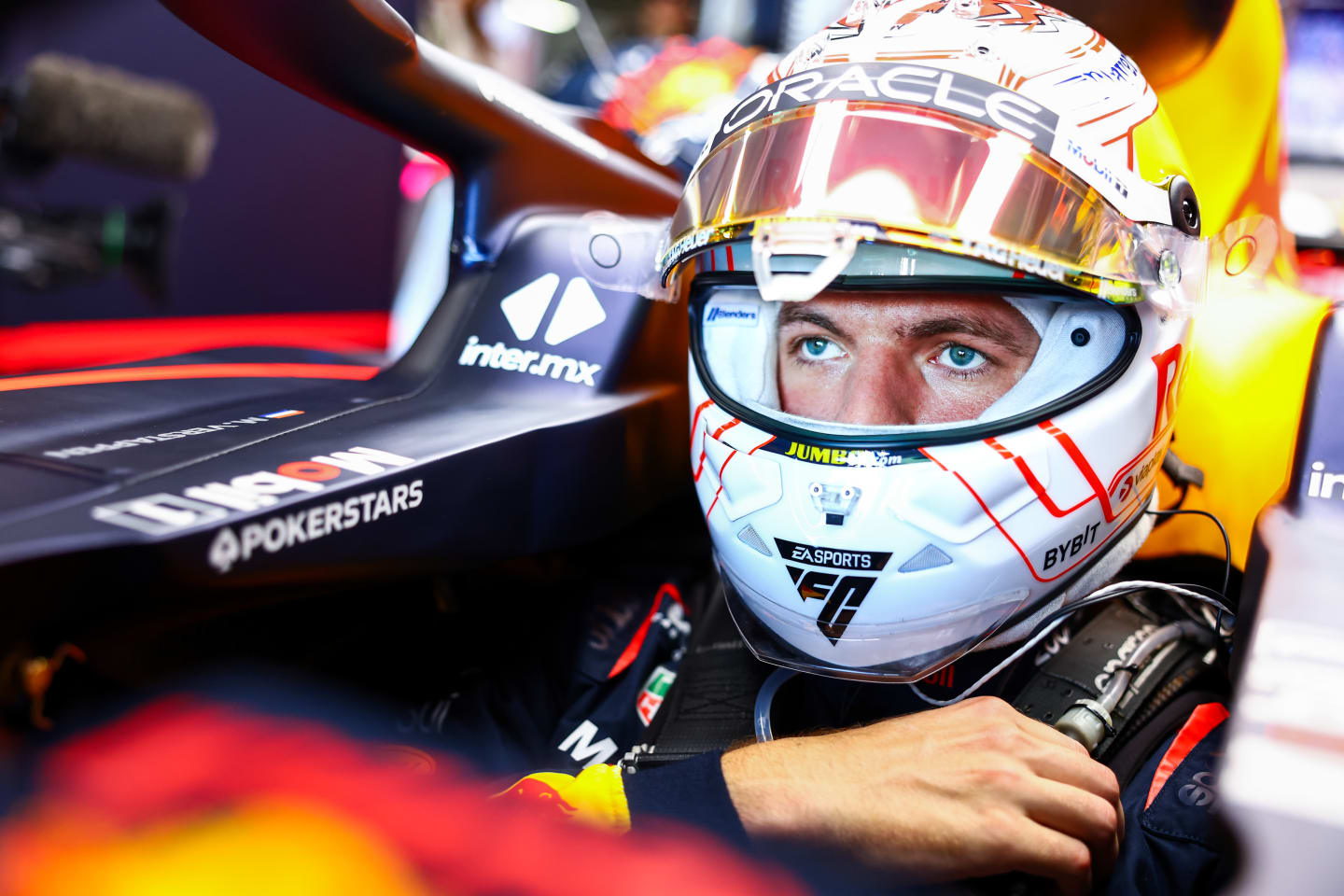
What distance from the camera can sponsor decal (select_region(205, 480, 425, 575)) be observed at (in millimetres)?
652

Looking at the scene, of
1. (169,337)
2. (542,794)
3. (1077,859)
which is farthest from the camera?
(169,337)

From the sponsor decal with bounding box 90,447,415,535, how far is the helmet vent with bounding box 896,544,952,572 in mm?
380

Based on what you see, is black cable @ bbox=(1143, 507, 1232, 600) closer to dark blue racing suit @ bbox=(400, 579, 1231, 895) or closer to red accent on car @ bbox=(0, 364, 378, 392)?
dark blue racing suit @ bbox=(400, 579, 1231, 895)

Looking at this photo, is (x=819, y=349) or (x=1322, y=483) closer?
(x=1322, y=483)

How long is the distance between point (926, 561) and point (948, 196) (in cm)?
27

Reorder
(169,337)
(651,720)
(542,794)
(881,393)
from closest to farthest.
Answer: (542,794) < (881,393) < (651,720) < (169,337)

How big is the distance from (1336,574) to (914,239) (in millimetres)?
351

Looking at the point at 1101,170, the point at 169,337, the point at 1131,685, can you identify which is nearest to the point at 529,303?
the point at 1101,170

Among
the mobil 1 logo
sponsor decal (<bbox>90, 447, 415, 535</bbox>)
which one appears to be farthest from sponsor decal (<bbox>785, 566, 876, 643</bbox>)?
sponsor decal (<bbox>90, 447, 415, 535</bbox>)

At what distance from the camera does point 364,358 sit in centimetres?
123

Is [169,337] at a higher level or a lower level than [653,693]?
higher

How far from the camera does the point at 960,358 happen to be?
885 mm

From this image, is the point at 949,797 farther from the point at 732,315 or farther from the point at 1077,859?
the point at 732,315

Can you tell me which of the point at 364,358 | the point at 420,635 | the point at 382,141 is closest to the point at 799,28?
the point at 382,141
